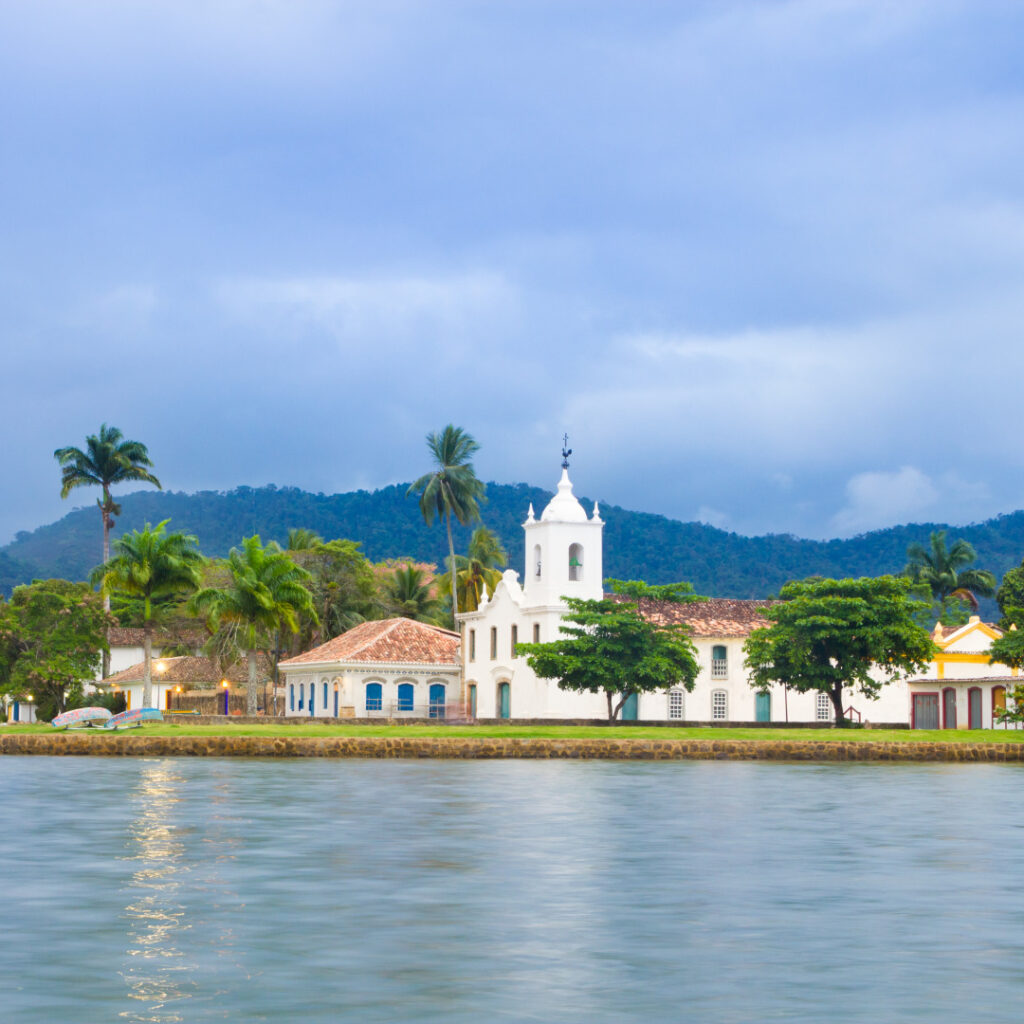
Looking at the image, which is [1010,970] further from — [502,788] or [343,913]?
[502,788]

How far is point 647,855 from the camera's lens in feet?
69.1

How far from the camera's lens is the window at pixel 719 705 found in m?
66.8

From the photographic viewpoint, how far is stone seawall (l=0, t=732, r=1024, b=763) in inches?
1759

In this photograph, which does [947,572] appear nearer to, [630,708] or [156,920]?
[630,708]

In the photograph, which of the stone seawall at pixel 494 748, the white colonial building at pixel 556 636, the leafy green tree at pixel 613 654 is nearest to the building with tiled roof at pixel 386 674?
the white colonial building at pixel 556 636

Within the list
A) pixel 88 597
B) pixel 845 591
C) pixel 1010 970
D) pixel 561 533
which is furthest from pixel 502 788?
pixel 88 597

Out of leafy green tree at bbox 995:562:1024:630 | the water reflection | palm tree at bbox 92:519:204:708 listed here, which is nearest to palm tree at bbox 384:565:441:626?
palm tree at bbox 92:519:204:708

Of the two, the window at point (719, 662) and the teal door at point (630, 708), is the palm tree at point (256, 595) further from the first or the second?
the window at point (719, 662)

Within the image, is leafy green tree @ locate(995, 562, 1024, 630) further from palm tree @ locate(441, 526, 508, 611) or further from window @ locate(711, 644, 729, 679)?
palm tree @ locate(441, 526, 508, 611)

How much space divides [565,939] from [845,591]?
→ 146ft

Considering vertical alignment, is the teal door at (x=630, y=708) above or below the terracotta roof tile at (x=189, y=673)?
below

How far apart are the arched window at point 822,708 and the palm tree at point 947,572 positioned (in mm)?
37842

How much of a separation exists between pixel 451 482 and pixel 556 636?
90.7 feet

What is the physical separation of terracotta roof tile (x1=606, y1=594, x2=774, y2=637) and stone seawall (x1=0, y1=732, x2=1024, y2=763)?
17.8 metres
